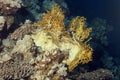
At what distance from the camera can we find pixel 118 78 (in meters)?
13.8

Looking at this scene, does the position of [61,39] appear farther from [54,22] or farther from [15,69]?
[15,69]

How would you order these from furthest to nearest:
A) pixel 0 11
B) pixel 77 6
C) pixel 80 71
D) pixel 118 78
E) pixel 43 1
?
1. pixel 77 6
2. pixel 118 78
3. pixel 43 1
4. pixel 80 71
5. pixel 0 11

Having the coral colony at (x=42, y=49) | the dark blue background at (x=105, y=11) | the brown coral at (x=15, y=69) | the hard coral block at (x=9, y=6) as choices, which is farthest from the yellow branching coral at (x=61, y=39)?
the dark blue background at (x=105, y=11)

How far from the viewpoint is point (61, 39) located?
25.8ft

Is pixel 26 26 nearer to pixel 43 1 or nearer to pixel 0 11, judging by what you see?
pixel 0 11

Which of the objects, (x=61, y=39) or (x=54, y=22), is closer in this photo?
(x=61, y=39)

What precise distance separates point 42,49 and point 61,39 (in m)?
0.62

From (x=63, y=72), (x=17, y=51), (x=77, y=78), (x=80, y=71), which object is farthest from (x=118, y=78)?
(x=17, y=51)

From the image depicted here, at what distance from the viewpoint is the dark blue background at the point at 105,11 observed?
1799 cm

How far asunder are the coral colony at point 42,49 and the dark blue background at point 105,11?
29.9 ft

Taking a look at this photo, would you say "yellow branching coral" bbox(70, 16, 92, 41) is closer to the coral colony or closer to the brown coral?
the coral colony

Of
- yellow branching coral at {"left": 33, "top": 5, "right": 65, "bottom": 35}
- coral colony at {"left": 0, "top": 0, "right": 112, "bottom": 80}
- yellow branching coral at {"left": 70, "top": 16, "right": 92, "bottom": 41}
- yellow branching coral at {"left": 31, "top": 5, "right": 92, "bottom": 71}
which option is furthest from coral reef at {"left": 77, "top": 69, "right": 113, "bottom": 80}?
yellow branching coral at {"left": 33, "top": 5, "right": 65, "bottom": 35}

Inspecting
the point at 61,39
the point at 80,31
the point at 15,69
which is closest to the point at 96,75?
the point at 80,31

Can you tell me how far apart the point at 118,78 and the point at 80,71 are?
Answer: 4.67 meters
